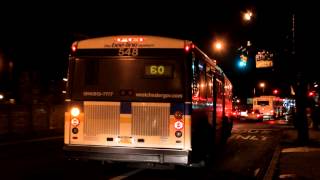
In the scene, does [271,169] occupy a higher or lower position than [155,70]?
lower

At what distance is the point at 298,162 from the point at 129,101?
5.78 m

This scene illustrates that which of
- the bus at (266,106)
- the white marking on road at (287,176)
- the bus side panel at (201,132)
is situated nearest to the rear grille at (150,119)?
the bus side panel at (201,132)

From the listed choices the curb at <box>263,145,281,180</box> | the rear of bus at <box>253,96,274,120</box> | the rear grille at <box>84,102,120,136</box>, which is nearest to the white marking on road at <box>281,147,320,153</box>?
the curb at <box>263,145,281,180</box>

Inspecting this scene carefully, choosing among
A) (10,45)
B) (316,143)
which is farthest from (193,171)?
(10,45)

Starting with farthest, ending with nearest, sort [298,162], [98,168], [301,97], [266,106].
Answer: [266,106], [301,97], [298,162], [98,168]

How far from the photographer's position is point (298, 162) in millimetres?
15070

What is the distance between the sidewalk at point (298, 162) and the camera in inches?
498

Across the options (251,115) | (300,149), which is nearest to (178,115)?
(300,149)

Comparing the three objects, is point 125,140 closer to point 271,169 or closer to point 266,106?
point 271,169

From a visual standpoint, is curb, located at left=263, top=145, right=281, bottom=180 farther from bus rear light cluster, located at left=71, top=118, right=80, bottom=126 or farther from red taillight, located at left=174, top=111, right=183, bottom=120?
bus rear light cluster, located at left=71, top=118, right=80, bottom=126

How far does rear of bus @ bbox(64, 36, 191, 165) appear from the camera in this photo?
11.4 m

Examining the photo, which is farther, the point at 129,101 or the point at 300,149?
the point at 300,149

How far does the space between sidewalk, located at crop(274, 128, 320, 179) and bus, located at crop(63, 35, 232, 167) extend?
2424 millimetres

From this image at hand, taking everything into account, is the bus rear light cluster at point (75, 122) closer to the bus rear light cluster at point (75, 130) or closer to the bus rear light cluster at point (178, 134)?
the bus rear light cluster at point (75, 130)
